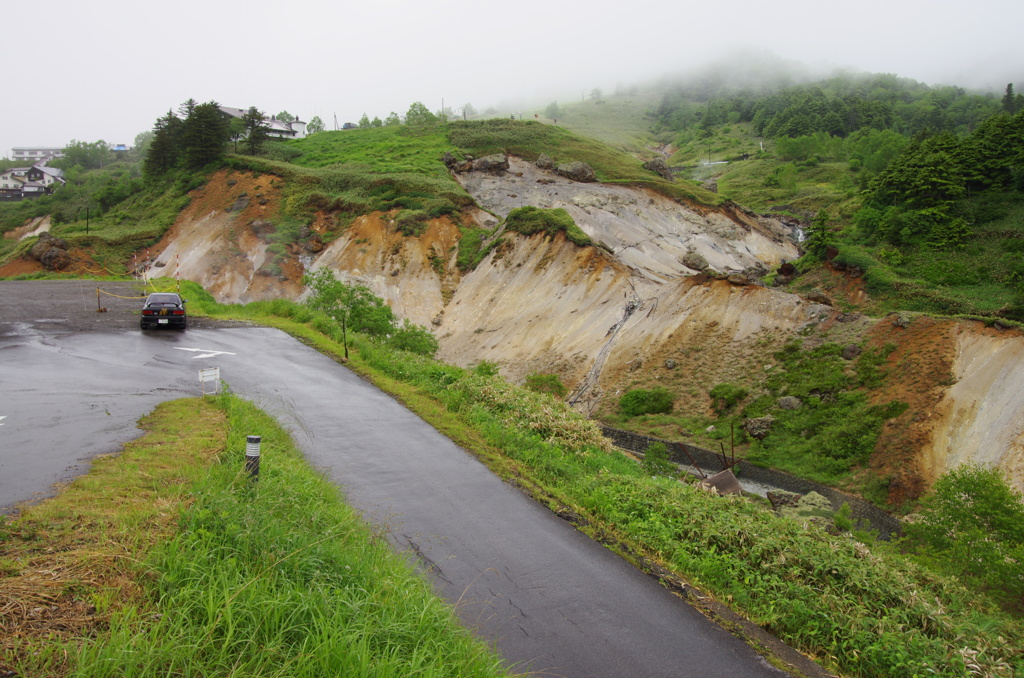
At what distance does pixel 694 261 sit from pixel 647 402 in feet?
70.7

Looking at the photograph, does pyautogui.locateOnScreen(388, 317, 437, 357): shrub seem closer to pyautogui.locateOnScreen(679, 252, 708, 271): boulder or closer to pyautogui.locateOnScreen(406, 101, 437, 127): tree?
pyautogui.locateOnScreen(679, 252, 708, 271): boulder

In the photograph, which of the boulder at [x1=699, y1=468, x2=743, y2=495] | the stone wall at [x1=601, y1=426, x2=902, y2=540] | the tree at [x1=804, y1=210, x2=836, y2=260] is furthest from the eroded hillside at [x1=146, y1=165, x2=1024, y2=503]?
the tree at [x1=804, y1=210, x2=836, y2=260]

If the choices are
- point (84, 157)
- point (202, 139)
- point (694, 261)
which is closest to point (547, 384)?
point (694, 261)

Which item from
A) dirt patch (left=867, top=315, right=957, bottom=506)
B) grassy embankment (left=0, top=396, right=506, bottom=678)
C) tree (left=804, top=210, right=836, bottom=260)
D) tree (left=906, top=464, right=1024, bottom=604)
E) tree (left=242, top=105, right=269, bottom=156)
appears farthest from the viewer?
tree (left=242, top=105, right=269, bottom=156)

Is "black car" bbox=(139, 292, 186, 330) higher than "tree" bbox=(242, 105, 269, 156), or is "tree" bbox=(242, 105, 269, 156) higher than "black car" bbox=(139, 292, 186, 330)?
"tree" bbox=(242, 105, 269, 156)

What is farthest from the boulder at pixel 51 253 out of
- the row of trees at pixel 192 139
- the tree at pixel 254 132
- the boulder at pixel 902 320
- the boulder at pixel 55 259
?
the boulder at pixel 902 320

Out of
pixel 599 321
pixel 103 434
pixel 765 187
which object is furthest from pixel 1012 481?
pixel 765 187

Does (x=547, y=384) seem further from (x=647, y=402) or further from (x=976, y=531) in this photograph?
(x=976, y=531)

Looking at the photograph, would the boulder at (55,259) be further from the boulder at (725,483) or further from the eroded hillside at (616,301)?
the boulder at (725,483)

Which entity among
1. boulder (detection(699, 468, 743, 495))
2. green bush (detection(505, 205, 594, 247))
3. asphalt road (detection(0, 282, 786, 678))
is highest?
green bush (detection(505, 205, 594, 247))

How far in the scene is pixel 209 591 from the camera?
4566mm

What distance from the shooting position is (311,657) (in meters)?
4.16

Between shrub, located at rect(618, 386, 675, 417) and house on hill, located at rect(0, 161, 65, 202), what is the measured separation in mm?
110438

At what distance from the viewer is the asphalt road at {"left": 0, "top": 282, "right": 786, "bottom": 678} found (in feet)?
19.5
